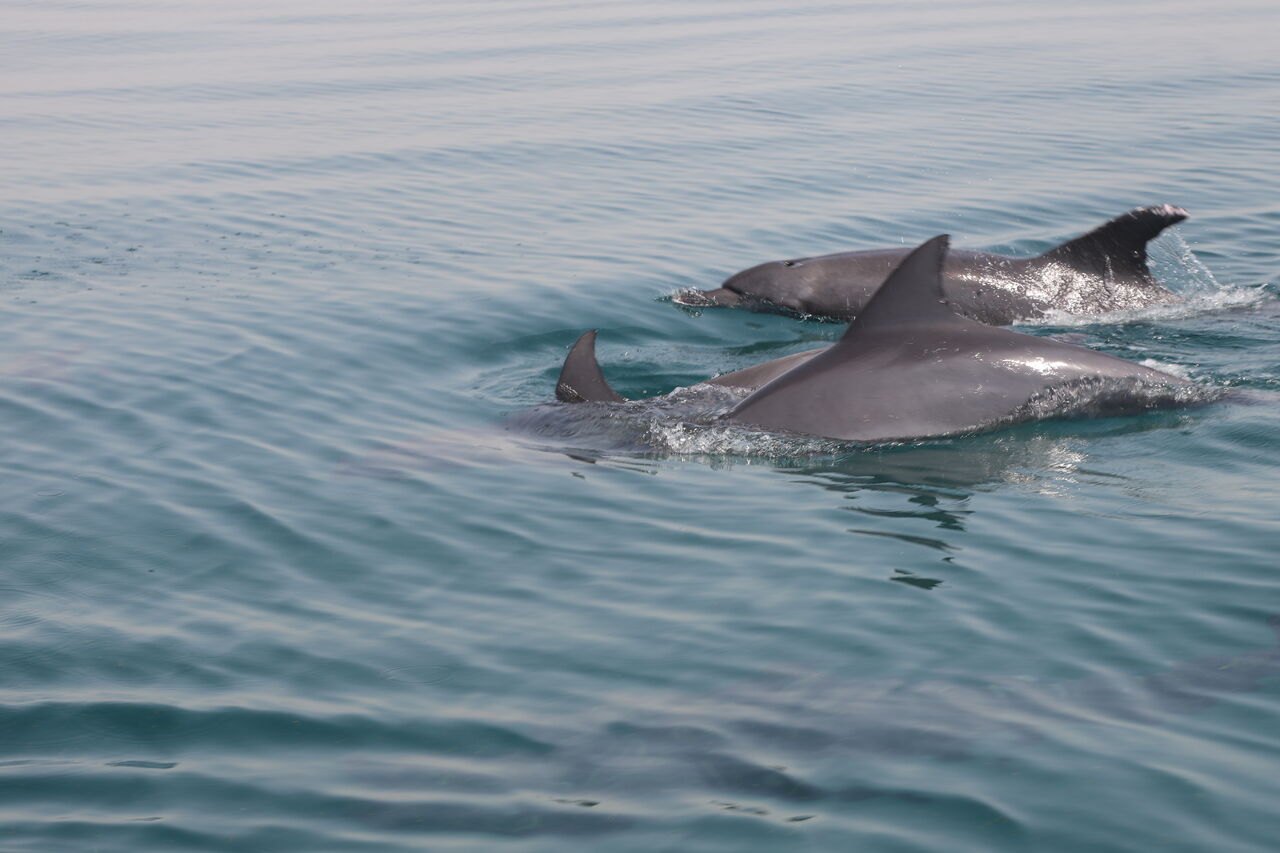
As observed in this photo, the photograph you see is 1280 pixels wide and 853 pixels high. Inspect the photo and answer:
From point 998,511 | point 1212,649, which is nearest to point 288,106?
point 998,511

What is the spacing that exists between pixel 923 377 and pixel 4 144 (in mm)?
22464

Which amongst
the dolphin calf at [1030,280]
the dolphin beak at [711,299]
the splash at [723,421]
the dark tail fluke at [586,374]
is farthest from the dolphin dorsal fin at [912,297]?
the dolphin beak at [711,299]

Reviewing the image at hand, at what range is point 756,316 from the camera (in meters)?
15.3

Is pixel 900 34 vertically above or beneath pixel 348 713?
above

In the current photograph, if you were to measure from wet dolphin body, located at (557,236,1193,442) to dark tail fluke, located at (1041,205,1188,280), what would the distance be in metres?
3.84

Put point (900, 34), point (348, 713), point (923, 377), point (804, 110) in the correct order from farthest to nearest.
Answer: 1. point (900, 34)
2. point (804, 110)
3. point (923, 377)
4. point (348, 713)

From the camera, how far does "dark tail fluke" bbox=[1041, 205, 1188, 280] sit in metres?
14.1

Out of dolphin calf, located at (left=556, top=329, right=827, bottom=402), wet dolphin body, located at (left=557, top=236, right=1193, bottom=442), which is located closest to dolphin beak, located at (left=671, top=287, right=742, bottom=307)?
dolphin calf, located at (left=556, top=329, right=827, bottom=402)

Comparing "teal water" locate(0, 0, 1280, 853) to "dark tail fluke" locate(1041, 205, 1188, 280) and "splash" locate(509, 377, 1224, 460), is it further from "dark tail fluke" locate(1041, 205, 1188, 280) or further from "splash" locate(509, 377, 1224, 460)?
"dark tail fluke" locate(1041, 205, 1188, 280)

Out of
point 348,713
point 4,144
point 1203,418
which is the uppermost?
point 4,144

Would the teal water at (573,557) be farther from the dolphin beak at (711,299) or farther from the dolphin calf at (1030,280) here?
the dolphin calf at (1030,280)

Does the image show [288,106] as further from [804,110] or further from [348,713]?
[348,713]

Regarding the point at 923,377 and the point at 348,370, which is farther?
the point at 348,370

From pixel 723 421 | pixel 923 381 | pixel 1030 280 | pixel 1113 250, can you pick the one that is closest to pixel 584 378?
pixel 723 421
